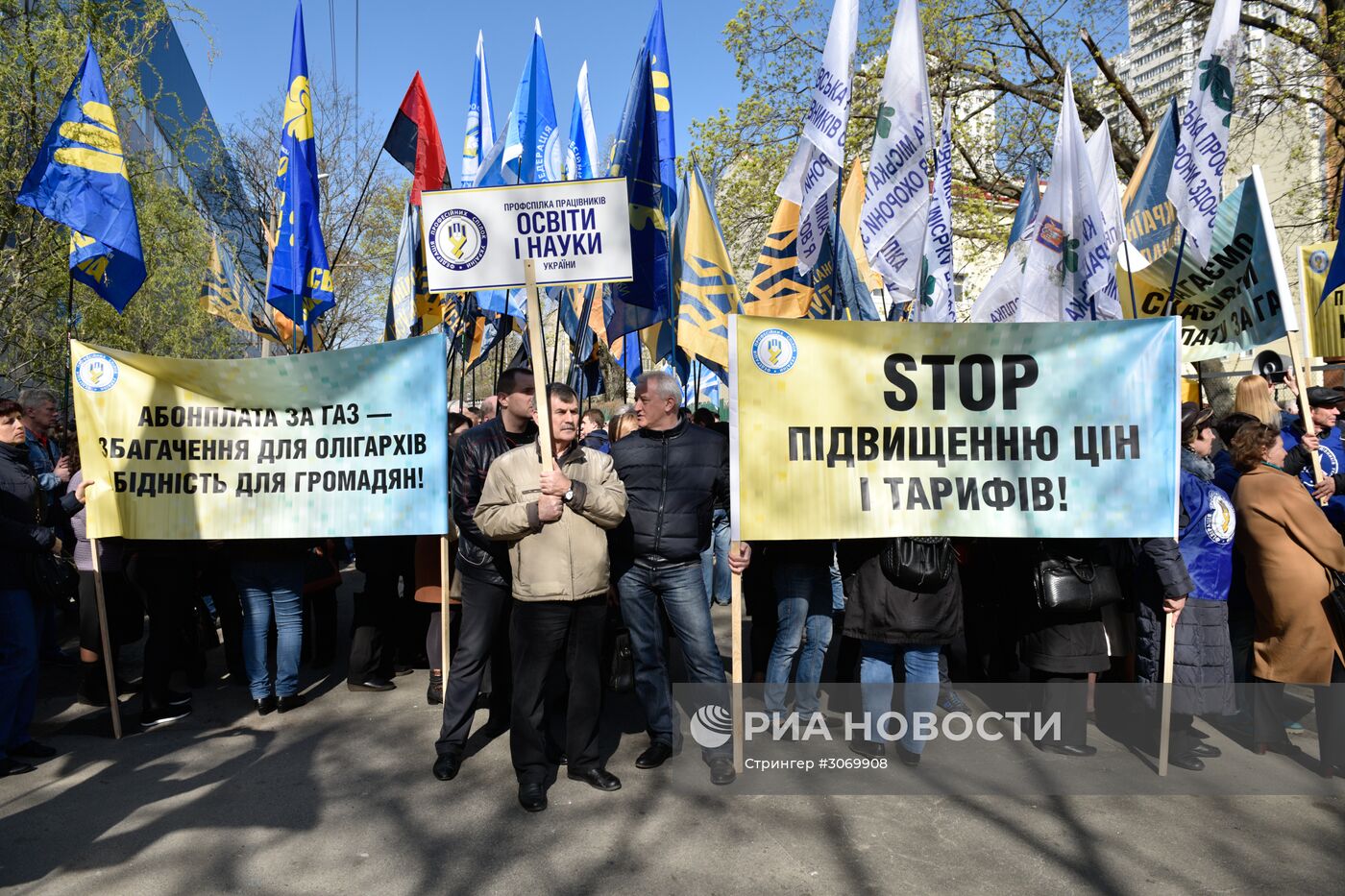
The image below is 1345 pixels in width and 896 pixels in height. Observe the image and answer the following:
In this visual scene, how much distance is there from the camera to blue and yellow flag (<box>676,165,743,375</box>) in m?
7.51

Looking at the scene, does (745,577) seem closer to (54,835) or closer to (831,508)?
(831,508)

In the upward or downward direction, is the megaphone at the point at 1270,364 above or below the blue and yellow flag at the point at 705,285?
below

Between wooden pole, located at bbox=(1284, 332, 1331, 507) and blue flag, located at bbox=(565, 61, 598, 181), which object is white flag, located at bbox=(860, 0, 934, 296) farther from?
blue flag, located at bbox=(565, 61, 598, 181)

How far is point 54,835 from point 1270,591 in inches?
238

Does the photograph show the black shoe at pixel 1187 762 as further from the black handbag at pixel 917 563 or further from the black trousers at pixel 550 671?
the black trousers at pixel 550 671

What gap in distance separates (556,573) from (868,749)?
2.07 metres

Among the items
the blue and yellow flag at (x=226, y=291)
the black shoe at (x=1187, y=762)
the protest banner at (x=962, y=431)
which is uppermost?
the blue and yellow flag at (x=226, y=291)

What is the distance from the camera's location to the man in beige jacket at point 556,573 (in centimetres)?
441

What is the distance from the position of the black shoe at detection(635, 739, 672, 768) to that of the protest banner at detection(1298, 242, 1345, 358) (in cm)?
672

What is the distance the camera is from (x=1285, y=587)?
5027 millimetres

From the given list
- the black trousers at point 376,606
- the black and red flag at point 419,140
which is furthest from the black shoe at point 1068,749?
the black and red flag at point 419,140

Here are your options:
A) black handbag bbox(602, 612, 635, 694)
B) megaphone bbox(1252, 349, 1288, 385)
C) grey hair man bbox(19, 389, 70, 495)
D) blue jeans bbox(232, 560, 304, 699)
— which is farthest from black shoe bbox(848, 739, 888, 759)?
grey hair man bbox(19, 389, 70, 495)

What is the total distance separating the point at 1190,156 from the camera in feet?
20.3

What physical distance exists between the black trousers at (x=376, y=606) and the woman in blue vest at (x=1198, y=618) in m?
4.70
